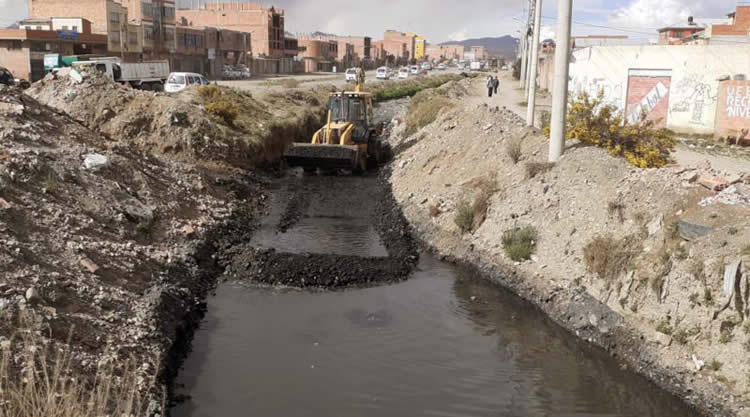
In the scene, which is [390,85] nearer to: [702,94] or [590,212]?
[702,94]

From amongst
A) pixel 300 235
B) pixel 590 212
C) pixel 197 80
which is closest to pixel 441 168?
pixel 300 235

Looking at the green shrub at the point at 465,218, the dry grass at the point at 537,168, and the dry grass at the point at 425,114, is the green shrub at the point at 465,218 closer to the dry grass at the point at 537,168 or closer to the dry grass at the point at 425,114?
the dry grass at the point at 537,168

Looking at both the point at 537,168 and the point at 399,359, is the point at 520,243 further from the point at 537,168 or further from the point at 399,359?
the point at 399,359

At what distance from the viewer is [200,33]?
81250 mm

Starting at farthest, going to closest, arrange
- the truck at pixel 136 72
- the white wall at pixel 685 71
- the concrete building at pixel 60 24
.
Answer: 1. the concrete building at pixel 60 24
2. the truck at pixel 136 72
3. the white wall at pixel 685 71

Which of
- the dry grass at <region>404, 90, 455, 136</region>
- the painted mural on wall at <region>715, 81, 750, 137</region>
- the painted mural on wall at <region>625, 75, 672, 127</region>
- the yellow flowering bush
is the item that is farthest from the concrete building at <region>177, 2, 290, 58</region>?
the yellow flowering bush

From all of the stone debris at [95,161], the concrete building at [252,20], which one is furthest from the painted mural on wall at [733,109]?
the concrete building at [252,20]

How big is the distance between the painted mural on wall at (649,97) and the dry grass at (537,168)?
45.9 feet

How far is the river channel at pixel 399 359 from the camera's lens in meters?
9.45

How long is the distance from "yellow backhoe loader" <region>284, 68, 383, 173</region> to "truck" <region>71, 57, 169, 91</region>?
20.5m

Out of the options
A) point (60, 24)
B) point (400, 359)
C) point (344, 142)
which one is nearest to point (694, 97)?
point (344, 142)

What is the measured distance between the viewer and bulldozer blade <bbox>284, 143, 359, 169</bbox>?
22609 millimetres

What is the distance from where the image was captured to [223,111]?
26.4 m

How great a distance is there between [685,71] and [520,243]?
18.1 meters
